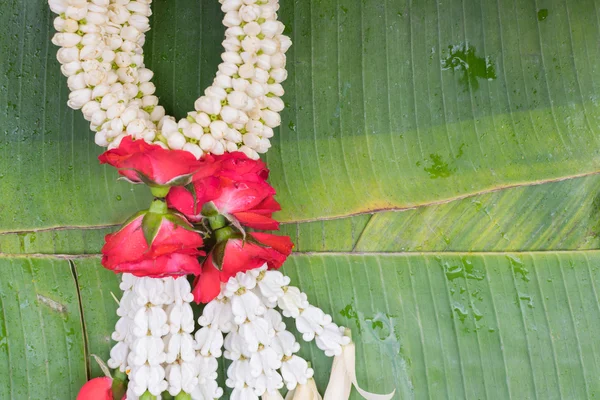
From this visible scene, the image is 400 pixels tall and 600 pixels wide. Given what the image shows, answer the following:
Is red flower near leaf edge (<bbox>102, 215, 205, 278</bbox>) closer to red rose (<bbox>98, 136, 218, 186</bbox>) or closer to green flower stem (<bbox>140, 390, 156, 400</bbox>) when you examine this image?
red rose (<bbox>98, 136, 218, 186</bbox>)

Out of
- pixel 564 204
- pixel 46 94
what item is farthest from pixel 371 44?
pixel 46 94

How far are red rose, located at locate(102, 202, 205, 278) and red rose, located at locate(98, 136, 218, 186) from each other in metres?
0.04

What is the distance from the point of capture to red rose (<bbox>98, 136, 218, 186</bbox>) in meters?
0.56

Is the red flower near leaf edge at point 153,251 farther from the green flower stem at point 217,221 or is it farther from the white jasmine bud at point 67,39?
the white jasmine bud at point 67,39

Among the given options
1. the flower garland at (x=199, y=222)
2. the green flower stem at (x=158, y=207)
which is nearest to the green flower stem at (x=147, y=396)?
the flower garland at (x=199, y=222)

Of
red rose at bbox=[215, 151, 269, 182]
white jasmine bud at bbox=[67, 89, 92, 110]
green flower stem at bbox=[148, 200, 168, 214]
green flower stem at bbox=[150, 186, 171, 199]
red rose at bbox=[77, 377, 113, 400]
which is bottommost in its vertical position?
red rose at bbox=[77, 377, 113, 400]

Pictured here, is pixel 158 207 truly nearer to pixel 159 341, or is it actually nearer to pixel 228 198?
pixel 228 198

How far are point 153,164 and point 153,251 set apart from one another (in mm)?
88

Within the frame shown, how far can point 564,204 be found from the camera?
28.4 inches

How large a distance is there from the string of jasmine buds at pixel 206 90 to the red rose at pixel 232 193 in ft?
0.11

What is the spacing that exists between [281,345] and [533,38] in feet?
1.61

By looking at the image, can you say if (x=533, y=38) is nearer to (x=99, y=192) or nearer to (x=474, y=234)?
(x=474, y=234)

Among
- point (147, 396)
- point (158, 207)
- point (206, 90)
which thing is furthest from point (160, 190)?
point (147, 396)

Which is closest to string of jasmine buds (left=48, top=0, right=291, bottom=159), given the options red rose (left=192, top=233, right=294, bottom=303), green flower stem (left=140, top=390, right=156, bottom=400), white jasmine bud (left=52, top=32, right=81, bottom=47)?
white jasmine bud (left=52, top=32, right=81, bottom=47)
